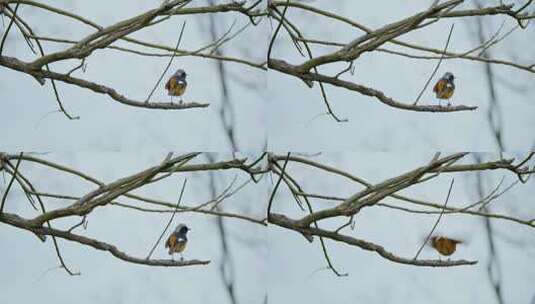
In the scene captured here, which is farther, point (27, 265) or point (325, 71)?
point (325, 71)

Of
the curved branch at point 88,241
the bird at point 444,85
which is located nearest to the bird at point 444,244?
the bird at point 444,85

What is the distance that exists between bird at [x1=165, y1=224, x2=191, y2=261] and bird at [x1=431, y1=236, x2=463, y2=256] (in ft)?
2.19

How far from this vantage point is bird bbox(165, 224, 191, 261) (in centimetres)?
256

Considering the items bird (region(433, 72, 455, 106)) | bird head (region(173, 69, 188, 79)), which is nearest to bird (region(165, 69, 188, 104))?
bird head (region(173, 69, 188, 79))

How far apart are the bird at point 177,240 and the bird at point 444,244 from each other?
0.67 meters

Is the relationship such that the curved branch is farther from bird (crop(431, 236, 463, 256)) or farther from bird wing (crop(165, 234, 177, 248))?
bird (crop(431, 236, 463, 256))

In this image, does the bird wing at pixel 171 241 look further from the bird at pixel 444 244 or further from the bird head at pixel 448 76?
Result: the bird head at pixel 448 76

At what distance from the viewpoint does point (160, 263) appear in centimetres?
255

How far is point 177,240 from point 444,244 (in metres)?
0.72

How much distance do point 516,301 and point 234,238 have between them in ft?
2.60

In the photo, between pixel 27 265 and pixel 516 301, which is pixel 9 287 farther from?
pixel 516 301

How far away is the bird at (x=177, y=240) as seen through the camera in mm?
2561

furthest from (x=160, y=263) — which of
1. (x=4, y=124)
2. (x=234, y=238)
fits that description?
(x=4, y=124)

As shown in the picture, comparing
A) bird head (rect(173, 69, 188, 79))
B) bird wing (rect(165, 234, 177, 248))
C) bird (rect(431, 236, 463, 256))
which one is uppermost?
bird head (rect(173, 69, 188, 79))
